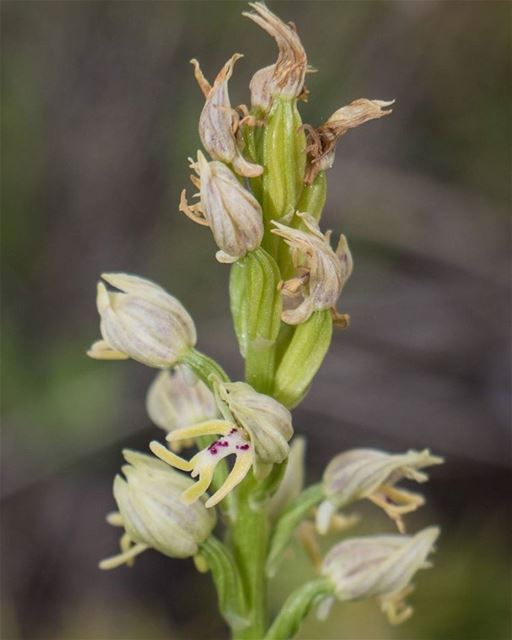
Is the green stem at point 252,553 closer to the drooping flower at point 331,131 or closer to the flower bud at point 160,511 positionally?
the flower bud at point 160,511

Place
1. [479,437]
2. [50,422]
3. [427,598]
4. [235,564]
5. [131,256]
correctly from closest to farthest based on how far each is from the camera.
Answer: [235,564]
[427,598]
[50,422]
[479,437]
[131,256]

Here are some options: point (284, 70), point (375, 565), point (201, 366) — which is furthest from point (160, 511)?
point (284, 70)

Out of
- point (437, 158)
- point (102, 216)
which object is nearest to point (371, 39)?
point (437, 158)

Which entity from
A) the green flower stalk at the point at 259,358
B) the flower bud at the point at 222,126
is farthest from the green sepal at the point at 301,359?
the flower bud at the point at 222,126

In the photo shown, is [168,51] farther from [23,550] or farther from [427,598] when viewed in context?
[427,598]

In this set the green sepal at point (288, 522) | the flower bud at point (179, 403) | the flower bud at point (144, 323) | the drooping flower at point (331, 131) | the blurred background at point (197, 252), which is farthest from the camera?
the blurred background at point (197, 252)

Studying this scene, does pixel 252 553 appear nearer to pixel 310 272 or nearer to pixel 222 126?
pixel 310 272

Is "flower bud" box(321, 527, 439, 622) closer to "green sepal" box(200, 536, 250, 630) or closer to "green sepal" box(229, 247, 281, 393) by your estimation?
"green sepal" box(200, 536, 250, 630)
